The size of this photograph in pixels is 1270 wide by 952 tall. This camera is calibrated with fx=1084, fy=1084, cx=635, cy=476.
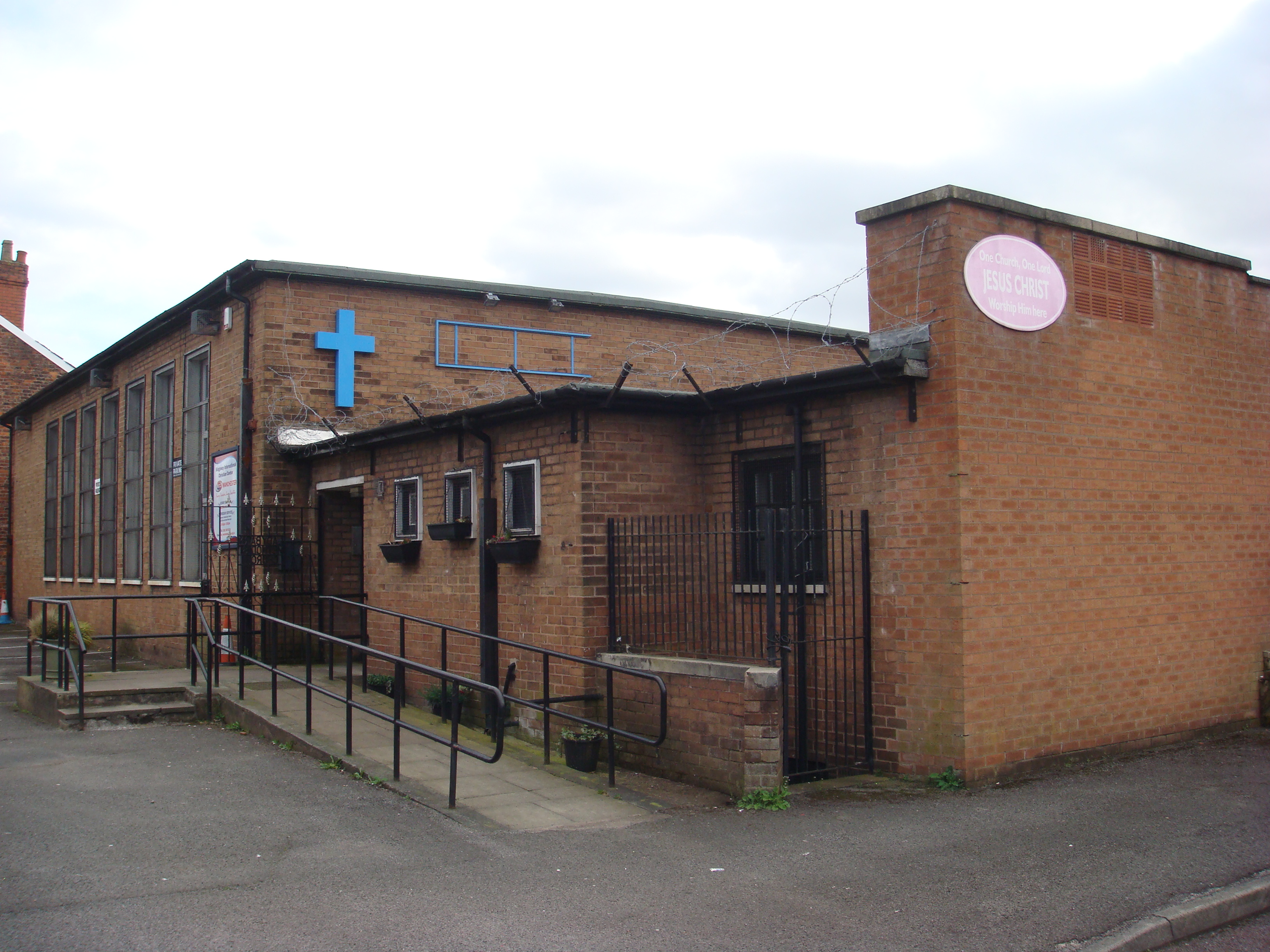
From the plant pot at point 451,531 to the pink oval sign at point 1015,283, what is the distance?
505 cm

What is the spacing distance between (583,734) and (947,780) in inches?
108

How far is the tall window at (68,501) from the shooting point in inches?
829

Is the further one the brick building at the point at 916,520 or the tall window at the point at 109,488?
the tall window at the point at 109,488

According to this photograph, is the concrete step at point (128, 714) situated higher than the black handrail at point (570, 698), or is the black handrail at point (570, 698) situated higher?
the black handrail at point (570, 698)

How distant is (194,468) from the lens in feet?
50.6

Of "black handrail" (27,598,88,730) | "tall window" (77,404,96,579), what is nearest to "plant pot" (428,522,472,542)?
"black handrail" (27,598,88,730)

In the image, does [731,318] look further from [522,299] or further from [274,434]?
[274,434]

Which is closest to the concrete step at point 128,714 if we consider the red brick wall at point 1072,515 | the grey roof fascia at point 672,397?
the grey roof fascia at point 672,397

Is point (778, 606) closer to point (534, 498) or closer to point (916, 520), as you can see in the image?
point (916, 520)

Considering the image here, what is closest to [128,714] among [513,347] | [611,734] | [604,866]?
[611,734]

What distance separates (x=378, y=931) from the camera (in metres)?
4.87

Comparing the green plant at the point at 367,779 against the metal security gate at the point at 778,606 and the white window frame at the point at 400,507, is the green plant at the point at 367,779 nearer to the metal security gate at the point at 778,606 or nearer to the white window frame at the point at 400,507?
the metal security gate at the point at 778,606

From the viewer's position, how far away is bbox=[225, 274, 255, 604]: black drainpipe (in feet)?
43.8

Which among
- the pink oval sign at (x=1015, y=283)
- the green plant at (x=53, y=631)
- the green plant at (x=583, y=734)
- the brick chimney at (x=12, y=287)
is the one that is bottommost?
the green plant at (x=583, y=734)
